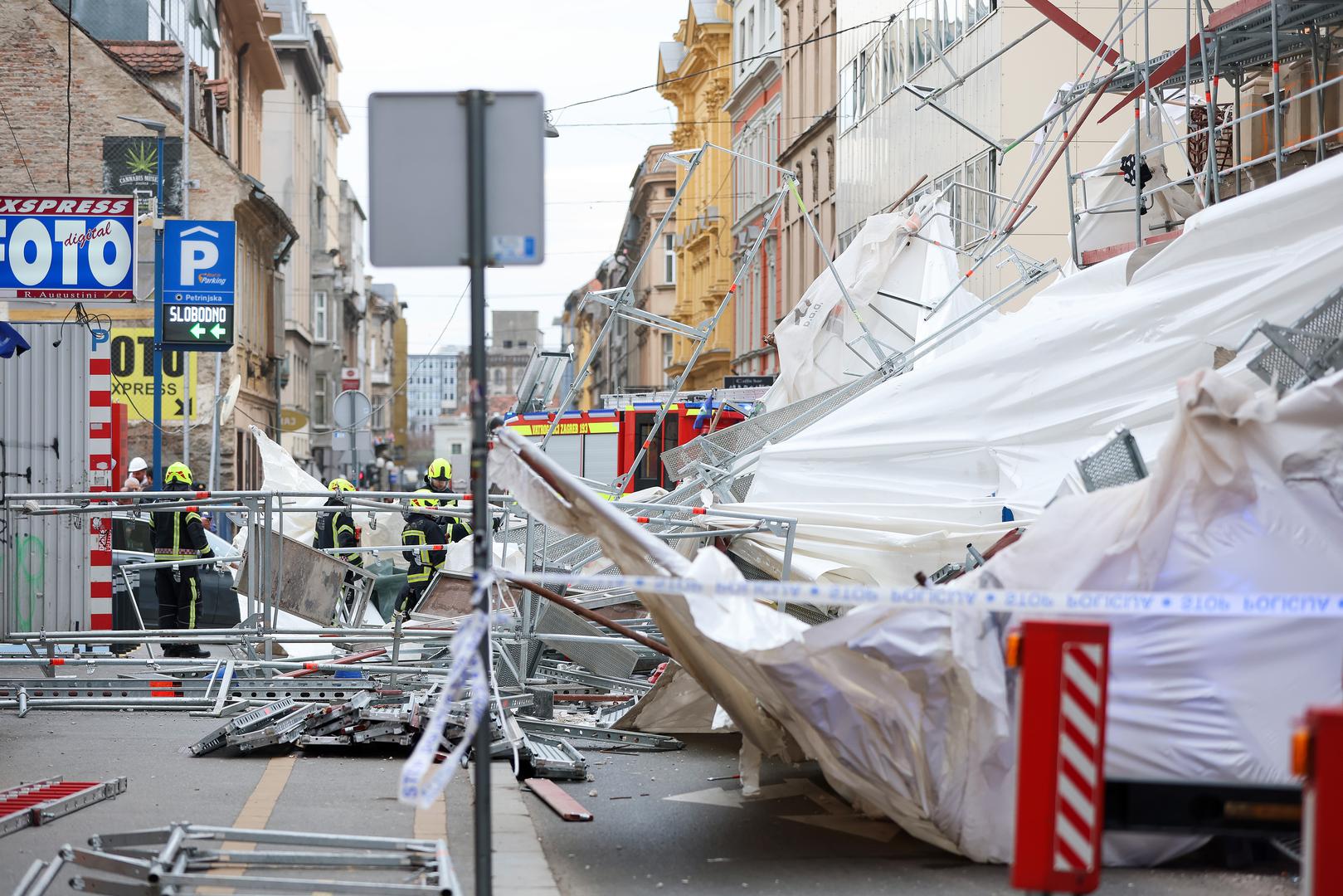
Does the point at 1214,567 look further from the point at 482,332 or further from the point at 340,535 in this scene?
the point at 340,535

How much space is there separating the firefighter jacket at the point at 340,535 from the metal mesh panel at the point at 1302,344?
840 cm

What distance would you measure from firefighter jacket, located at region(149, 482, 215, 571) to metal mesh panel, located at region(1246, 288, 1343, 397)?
346 inches

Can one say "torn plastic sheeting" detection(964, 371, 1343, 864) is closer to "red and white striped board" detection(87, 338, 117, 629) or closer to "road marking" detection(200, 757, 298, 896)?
"road marking" detection(200, 757, 298, 896)

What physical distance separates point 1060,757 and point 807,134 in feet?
131

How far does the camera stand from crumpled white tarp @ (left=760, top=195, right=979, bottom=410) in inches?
678

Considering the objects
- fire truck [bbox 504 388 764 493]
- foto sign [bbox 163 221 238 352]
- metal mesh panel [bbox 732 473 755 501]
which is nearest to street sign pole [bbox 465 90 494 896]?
metal mesh panel [bbox 732 473 755 501]

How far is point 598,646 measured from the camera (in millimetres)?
10680

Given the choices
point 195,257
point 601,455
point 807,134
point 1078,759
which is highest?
point 807,134

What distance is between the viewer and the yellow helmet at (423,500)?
11.2 metres

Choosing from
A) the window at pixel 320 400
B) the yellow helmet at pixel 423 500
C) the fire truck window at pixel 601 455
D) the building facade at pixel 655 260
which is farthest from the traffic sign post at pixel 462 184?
the building facade at pixel 655 260

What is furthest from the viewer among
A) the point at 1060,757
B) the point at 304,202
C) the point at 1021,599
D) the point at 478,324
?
the point at 304,202

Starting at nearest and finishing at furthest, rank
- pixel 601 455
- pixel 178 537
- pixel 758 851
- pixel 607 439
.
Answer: pixel 758 851, pixel 178 537, pixel 601 455, pixel 607 439

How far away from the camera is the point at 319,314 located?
71.5 m

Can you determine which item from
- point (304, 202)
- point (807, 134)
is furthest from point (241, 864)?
point (304, 202)
